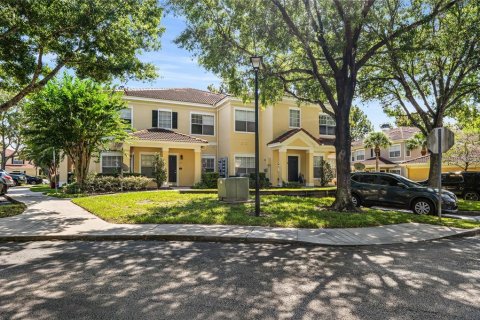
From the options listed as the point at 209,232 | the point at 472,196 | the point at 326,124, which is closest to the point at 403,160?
the point at 326,124

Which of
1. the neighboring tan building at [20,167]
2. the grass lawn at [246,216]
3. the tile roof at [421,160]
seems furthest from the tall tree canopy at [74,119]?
the neighboring tan building at [20,167]

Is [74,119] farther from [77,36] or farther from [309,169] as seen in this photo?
[309,169]

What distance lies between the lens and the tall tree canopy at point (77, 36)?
11.3 meters

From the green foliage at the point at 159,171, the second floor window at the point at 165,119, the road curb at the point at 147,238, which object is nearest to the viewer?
the road curb at the point at 147,238

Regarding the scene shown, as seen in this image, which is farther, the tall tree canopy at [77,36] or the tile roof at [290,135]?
the tile roof at [290,135]

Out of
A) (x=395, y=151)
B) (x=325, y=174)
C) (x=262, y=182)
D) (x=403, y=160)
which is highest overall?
(x=395, y=151)

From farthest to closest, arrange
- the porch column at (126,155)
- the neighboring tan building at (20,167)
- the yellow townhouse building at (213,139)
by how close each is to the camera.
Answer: the neighboring tan building at (20,167) < the yellow townhouse building at (213,139) < the porch column at (126,155)

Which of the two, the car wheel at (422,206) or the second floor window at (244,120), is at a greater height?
the second floor window at (244,120)

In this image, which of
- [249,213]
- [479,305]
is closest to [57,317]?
[479,305]

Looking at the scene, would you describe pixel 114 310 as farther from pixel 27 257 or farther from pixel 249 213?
pixel 249 213

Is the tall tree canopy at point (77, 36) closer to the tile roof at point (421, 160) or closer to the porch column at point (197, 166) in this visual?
the porch column at point (197, 166)

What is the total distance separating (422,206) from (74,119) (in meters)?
17.5

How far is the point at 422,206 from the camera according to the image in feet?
42.5

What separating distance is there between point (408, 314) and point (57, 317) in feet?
13.1
